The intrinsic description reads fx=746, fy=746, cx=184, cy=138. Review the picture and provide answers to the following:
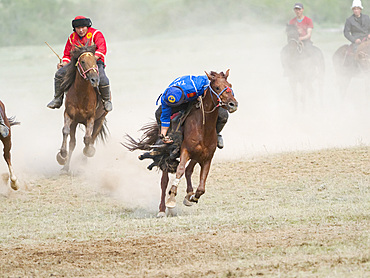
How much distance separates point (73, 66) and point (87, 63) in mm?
781

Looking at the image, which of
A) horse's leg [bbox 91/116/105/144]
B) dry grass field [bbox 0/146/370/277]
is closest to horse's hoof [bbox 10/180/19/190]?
dry grass field [bbox 0/146/370/277]

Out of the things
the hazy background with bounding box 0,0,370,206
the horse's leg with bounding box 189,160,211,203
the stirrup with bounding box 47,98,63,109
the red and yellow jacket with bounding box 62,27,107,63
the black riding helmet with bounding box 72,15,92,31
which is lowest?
the hazy background with bounding box 0,0,370,206

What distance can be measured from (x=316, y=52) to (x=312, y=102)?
2.47 m

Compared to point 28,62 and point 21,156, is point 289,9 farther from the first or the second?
point 21,156

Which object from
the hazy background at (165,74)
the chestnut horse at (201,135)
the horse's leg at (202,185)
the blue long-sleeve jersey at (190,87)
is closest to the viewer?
the chestnut horse at (201,135)

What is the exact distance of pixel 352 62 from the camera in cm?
2286

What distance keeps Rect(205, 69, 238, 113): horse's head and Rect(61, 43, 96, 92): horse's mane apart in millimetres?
4102

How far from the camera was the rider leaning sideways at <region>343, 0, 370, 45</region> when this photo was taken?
22078 mm

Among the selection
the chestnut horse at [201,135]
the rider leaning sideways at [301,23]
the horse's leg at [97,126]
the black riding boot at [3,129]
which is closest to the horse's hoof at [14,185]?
the black riding boot at [3,129]

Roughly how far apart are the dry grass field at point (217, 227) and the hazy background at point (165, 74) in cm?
133

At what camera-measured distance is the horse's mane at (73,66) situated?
44.9 feet

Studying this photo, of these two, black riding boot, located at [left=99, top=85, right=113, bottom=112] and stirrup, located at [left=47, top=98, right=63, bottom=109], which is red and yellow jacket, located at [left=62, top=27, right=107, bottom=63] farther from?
stirrup, located at [left=47, top=98, right=63, bottom=109]

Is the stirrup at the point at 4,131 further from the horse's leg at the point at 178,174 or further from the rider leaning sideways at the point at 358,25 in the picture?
the rider leaning sideways at the point at 358,25

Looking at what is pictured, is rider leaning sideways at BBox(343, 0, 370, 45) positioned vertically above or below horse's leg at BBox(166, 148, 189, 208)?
below
